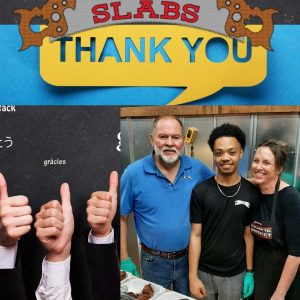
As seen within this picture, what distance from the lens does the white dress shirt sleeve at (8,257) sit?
3.70ft

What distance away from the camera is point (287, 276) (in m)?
1.26

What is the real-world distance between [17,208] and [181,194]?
57 centimetres

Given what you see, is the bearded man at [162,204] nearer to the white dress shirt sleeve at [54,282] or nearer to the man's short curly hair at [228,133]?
the man's short curly hair at [228,133]

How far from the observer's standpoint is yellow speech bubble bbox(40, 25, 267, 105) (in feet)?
4.20

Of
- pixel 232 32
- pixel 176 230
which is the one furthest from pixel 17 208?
pixel 232 32

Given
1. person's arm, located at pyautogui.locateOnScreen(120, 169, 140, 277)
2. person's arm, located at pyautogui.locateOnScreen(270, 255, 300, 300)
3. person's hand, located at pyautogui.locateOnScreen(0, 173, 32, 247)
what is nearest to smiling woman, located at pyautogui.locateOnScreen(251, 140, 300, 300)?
person's arm, located at pyautogui.locateOnScreen(270, 255, 300, 300)

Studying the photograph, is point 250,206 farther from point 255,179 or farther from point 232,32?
point 232,32

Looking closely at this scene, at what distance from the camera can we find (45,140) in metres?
1.19

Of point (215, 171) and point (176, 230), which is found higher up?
point (215, 171)

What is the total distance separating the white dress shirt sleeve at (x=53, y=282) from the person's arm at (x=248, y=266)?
25.3 inches

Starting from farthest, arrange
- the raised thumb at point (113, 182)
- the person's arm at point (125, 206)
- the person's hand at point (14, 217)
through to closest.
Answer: the person's arm at point (125, 206) < the raised thumb at point (113, 182) < the person's hand at point (14, 217)

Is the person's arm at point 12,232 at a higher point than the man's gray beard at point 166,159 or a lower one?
lower

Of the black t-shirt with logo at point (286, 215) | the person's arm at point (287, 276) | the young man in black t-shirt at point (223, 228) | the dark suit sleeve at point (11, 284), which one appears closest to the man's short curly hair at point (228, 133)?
the young man in black t-shirt at point (223, 228)

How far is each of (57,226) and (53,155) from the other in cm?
24
